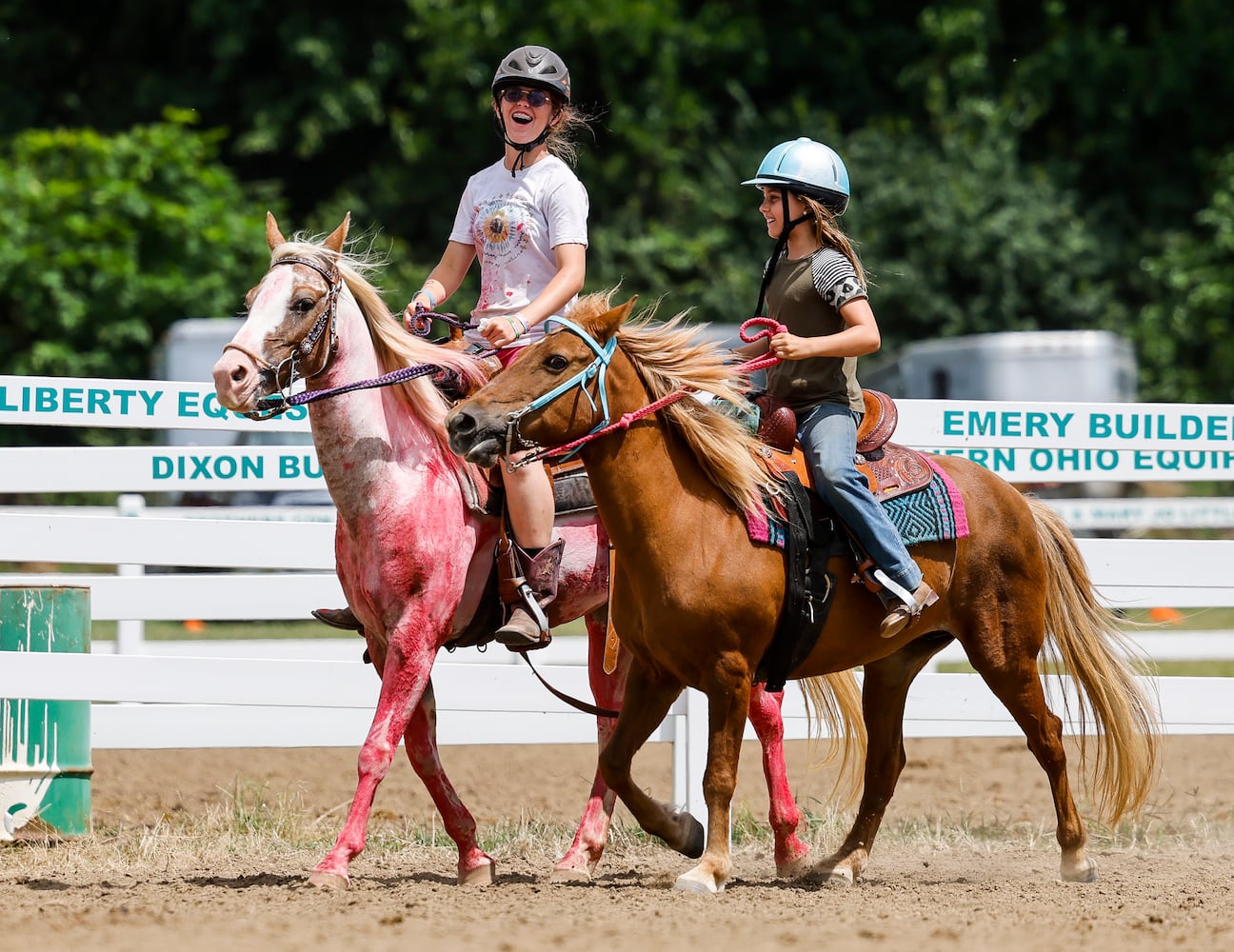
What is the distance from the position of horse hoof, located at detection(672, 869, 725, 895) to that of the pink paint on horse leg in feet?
2.55

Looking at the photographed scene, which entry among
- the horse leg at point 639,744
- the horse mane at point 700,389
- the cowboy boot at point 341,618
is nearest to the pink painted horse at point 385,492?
the cowboy boot at point 341,618

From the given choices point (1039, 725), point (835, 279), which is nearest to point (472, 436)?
point (835, 279)

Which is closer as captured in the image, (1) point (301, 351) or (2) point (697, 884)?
(2) point (697, 884)

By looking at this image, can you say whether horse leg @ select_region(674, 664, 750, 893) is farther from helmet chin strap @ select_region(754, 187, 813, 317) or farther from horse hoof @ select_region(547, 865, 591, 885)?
helmet chin strap @ select_region(754, 187, 813, 317)

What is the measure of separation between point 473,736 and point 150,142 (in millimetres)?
16727

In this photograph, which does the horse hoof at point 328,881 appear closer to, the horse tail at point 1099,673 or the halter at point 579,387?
the halter at point 579,387

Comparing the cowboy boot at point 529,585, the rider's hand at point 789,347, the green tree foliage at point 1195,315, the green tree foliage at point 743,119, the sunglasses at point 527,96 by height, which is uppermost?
the green tree foliage at point 743,119

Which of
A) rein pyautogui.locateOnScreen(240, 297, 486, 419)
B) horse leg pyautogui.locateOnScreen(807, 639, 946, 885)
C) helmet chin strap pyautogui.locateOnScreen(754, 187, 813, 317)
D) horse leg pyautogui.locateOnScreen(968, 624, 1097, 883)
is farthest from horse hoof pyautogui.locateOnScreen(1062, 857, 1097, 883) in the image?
rein pyautogui.locateOnScreen(240, 297, 486, 419)

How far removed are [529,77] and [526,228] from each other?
55 centimetres

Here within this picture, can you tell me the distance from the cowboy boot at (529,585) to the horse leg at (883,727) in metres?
1.26

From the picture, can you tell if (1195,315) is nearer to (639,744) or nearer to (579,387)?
(639,744)

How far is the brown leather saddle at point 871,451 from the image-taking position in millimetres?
5781

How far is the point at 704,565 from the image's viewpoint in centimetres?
536

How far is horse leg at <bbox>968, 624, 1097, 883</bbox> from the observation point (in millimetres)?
6012
